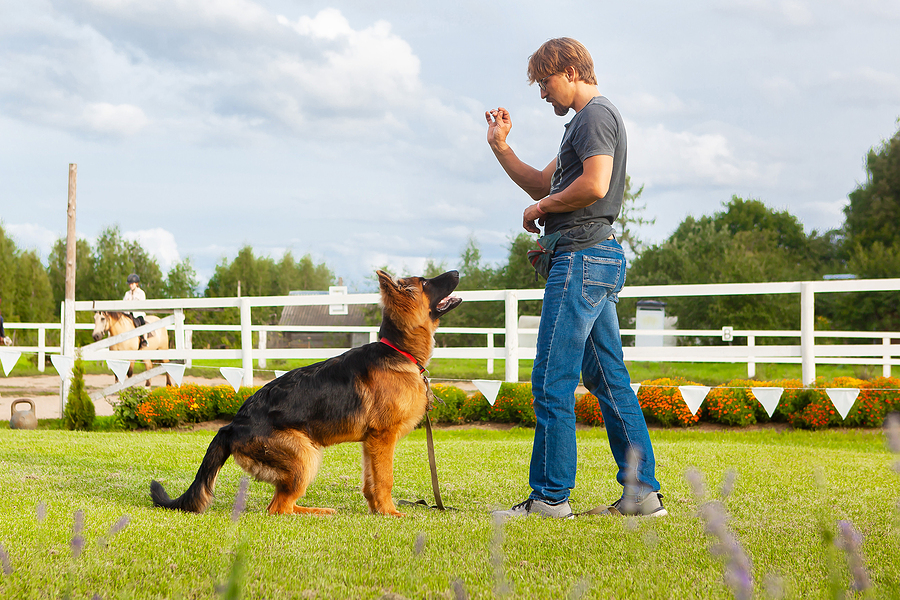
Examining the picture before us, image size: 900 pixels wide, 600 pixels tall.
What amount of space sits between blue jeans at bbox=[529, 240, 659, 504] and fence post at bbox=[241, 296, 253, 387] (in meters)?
7.11

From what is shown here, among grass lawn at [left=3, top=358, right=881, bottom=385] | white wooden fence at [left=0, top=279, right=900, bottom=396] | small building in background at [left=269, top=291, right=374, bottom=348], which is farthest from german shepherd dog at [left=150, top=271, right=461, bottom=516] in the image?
small building in background at [left=269, top=291, right=374, bottom=348]

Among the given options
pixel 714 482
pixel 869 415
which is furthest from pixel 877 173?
pixel 714 482

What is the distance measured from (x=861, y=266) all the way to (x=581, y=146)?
32.9 meters

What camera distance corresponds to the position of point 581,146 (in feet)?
11.2

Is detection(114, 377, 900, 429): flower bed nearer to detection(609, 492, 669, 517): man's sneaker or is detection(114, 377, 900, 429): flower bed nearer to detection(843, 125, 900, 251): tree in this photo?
detection(609, 492, 669, 517): man's sneaker

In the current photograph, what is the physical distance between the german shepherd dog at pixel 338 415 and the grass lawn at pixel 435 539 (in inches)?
8.3

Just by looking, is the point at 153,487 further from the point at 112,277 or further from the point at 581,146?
the point at 112,277

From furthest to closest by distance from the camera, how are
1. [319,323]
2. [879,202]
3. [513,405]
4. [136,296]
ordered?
1. [319,323]
2. [879,202]
3. [136,296]
4. [513,405]

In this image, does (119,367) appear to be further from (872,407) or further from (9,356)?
(872,407)

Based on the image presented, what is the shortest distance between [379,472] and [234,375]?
6543mm

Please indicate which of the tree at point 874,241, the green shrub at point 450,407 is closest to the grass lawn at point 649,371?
the green shrub at point 450,407

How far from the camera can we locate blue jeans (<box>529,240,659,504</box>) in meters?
3.45

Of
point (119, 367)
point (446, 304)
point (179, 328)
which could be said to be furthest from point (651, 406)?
point (119, 367)

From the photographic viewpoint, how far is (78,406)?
31.0 feet
